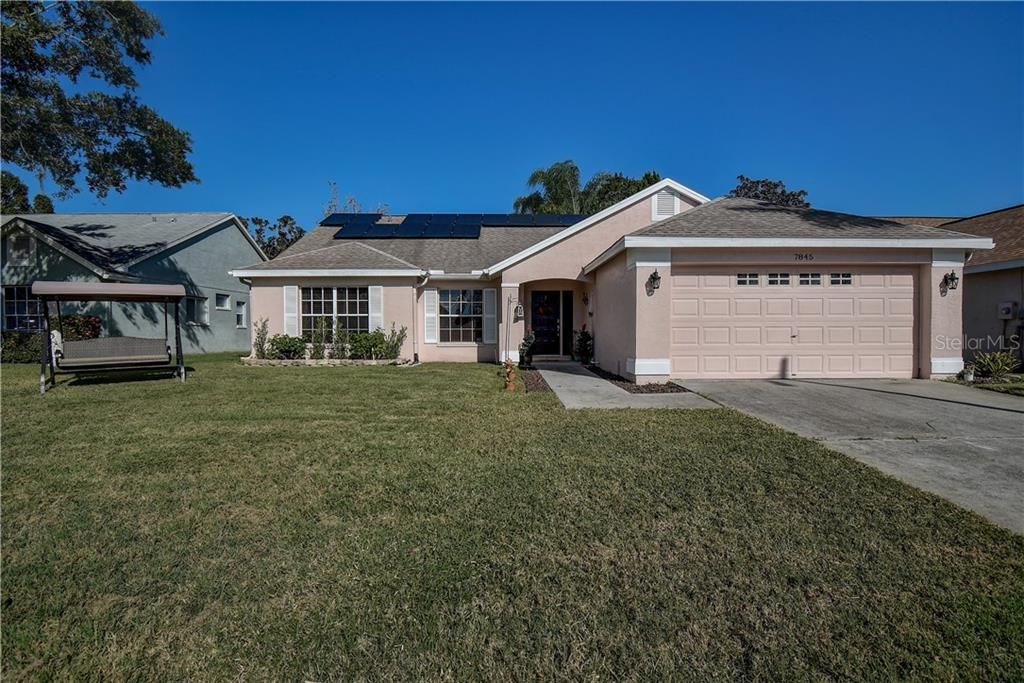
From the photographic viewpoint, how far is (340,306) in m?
14.9

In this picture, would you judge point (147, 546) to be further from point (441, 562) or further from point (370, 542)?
point (441, 562)

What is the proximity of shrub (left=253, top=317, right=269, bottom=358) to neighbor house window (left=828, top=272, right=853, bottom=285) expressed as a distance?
49.8 ft

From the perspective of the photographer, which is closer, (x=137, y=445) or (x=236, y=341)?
(x=137, y=445)

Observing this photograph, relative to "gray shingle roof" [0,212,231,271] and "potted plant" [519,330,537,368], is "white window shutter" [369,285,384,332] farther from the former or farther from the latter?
"gray shingle roof" [0,212,231,271]

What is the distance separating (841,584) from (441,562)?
2.30 meters

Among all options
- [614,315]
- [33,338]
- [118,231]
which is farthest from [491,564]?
[118,231]

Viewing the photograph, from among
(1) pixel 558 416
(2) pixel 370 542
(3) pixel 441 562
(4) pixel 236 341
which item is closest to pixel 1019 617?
(3) pixel 441 562

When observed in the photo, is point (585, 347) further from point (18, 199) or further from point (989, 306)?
point (18, 199)

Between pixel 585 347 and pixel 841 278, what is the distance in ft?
22.1

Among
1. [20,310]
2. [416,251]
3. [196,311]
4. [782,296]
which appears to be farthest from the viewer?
[196,311]

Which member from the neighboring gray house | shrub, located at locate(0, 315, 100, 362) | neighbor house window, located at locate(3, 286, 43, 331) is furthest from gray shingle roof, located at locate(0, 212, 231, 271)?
neighbor house window, located at locate(3, 286, 43, 331)

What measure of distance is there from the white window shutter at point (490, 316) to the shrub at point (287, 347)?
5.58 m

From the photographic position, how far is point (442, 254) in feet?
55.6

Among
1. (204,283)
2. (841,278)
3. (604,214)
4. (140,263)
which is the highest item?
(604,214)
